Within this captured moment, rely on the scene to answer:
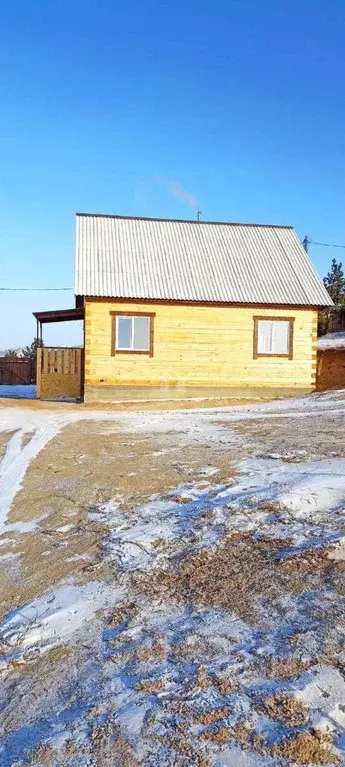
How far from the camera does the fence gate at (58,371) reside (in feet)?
60.3

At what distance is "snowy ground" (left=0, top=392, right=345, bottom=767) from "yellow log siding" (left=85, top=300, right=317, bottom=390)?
11.0 metres

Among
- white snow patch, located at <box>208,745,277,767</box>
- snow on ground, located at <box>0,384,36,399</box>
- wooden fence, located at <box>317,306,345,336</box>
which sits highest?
wooden fence, located at <box>317,306,345,336</box>

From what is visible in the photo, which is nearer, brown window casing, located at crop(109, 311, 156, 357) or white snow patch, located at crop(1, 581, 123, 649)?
white snow patch, located at crop(1, 581, 123, 649)

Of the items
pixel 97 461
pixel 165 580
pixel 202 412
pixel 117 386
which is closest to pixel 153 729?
pixel 165 580

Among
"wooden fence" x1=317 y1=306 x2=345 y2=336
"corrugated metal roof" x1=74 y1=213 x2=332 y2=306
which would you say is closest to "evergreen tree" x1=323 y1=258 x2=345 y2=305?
"wooden fence" x1=317 y1=306 x2=345 y2=336

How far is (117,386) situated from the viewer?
17.2 meters

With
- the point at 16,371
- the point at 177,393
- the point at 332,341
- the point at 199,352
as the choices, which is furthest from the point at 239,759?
the point at 16,371

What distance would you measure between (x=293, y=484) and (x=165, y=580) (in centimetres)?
209

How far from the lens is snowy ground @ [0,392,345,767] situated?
235 centimetres

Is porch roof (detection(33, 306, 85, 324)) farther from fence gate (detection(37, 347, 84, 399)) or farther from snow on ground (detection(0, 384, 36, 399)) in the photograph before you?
snow on ground (detection(0, 384, 36, 399))

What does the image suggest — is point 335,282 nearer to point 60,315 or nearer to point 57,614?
point 60,315

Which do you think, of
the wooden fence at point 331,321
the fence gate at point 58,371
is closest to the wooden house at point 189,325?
the fence gate at point 58,371

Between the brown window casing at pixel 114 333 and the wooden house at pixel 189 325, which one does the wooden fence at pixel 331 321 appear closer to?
the wooden house at pixel 189 325

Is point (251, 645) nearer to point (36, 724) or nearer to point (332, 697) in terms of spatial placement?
point (332, 697)
